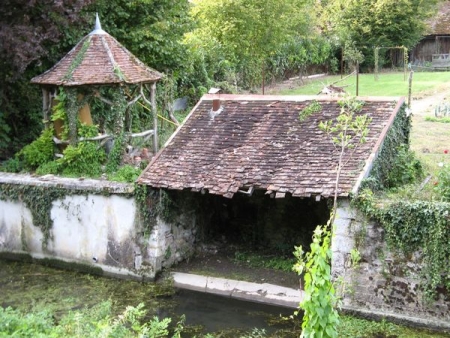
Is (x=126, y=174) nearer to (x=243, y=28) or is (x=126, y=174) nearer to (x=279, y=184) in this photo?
(x=279, y=184)

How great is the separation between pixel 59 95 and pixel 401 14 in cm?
2781

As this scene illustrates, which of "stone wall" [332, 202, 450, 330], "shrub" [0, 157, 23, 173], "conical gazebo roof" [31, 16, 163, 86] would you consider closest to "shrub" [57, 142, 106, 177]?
"conical gazebo roof" [31, 16, 163, 86]

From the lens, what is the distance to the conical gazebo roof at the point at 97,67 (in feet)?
43.5

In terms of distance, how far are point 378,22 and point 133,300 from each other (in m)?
29.3

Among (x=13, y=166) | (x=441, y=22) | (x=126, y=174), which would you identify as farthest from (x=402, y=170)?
(x=441, y=22)

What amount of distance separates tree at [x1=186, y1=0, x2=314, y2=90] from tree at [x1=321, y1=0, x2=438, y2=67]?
382 inches

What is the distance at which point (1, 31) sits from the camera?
1341 centimetres

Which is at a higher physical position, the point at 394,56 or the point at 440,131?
the point at 394,56

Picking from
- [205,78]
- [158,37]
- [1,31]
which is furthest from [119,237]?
[205,78]

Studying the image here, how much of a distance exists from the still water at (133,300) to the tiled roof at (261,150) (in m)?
2.20

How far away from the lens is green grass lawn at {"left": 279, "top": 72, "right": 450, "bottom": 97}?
27.1 metres

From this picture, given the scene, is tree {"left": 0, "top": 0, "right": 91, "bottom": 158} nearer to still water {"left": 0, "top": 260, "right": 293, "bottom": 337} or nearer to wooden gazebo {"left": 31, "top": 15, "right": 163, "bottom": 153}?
wooden gazebo {"left": 31, "top": 15, "right": 163, "bottom": 153}

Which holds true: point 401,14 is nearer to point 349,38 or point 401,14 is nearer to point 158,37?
point 349,38

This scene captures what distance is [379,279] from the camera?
10070 millimetres
